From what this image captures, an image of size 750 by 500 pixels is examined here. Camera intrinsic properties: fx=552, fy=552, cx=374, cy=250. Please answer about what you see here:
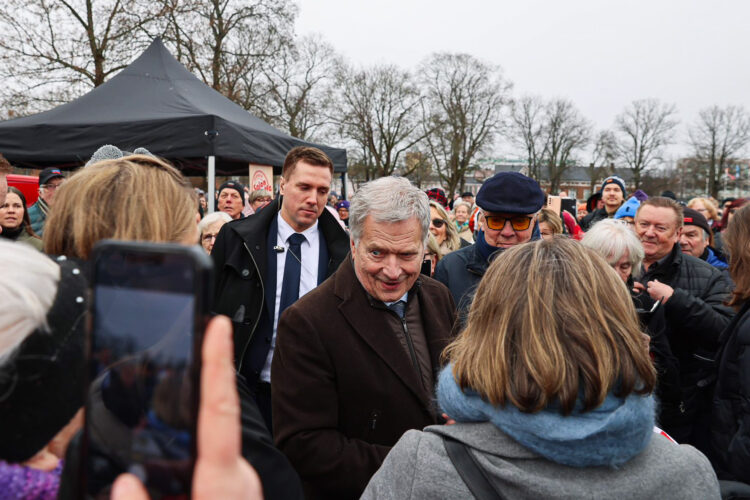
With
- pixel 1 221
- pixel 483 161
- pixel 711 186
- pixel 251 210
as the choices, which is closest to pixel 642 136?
pixel 711 186

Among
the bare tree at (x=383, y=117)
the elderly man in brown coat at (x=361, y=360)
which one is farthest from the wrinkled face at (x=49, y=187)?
the bare tree at (x=383, y=117)

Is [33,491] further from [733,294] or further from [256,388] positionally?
[733,294]

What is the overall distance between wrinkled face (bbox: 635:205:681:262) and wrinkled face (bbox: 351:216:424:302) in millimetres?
1969

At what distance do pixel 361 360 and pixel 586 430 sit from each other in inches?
39.2

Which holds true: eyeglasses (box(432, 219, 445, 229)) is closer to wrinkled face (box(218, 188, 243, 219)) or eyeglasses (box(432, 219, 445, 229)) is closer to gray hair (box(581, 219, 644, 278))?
gray hair (box(581, 219, 644, 278))

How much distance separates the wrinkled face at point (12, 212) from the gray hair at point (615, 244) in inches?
173

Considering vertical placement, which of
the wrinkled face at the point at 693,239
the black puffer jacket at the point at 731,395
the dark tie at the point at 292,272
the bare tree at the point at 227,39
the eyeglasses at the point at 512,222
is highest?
the bare tree at the point at 227,39

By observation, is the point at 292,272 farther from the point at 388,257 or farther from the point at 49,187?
the point at 49,187

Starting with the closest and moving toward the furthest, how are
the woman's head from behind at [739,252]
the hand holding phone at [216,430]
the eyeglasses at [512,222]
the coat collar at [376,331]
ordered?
1. the hand holding phone at [216,430]
2. the coat collar at [376,331]
3. the woman's head from behind at [739,252]
4. the eyeglasses at [512,222]

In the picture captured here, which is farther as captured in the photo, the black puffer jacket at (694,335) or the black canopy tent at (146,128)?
the black canopy tent at (146,128)

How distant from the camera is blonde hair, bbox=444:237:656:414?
116 centimetres

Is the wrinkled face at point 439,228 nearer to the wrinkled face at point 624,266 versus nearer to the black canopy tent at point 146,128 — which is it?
the wrinkled face at point 624,266

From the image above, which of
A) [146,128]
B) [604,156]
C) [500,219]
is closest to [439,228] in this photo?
[500,219]

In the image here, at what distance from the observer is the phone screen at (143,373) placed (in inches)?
20.0
